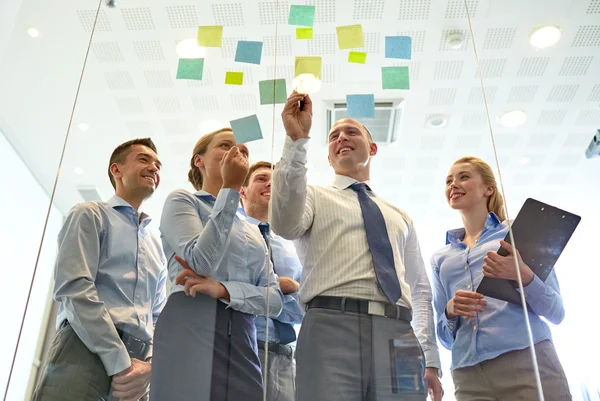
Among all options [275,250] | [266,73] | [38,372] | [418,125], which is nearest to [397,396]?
[275,250]

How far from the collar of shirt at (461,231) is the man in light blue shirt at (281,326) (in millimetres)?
536

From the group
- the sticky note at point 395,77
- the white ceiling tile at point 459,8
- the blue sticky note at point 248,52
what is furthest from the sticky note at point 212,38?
the white ceiling tile at point 459,8

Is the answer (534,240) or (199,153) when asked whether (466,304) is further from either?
(199,153)

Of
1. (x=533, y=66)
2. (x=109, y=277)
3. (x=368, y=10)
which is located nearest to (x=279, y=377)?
(x=109, y=277)

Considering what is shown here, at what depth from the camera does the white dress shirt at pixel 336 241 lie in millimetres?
1384

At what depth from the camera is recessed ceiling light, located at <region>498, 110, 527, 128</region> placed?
3.84 metres

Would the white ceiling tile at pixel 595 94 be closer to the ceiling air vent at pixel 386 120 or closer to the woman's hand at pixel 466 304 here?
the ceiling air vent at pixel 386 120

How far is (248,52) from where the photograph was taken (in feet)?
6.50

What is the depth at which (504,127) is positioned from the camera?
3861mm

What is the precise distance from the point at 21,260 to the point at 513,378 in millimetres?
1724

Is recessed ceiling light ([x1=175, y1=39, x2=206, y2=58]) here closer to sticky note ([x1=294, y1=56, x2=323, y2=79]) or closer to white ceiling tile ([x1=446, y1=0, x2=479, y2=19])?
sticky note ([x1=294, y1=56, x2=323, y2=79])

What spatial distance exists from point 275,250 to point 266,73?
63.7 inches

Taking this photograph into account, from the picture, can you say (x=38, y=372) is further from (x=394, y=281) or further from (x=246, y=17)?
(x=246, y=17)

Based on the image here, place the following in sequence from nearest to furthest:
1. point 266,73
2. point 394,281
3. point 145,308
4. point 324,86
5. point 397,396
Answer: point 397,396 → point 394,281 → point 145,308 → point 266,73 → point 324,86
